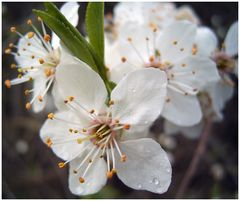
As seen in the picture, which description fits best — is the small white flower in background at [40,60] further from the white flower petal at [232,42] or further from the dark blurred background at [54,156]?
the dark blurred background at [54,156]

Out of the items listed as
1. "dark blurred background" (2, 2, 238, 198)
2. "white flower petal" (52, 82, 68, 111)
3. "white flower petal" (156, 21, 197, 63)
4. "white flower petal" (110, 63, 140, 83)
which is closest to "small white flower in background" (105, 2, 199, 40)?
"white flower petal" (156, 21, 197, 63)

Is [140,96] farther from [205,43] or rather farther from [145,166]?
[205,43]

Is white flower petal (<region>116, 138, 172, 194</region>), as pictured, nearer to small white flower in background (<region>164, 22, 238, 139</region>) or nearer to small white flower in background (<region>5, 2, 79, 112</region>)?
small white flower in background (<region>5, 2, 79, 112</region>)

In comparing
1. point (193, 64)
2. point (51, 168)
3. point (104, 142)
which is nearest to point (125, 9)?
point (193, 64)

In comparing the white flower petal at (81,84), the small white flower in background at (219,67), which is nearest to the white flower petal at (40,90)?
the white flower petal at (81,84)

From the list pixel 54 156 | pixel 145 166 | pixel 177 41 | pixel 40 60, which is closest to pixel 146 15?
pixel 177 41
